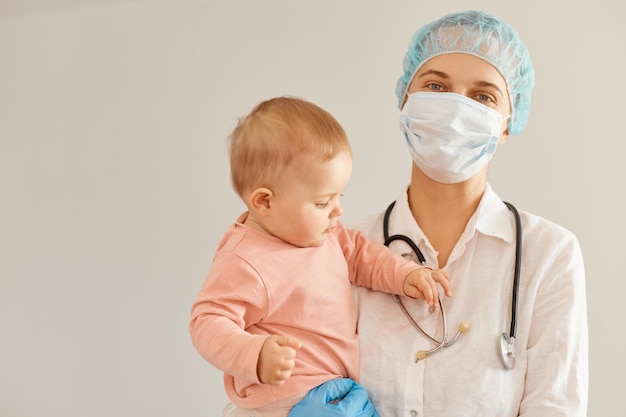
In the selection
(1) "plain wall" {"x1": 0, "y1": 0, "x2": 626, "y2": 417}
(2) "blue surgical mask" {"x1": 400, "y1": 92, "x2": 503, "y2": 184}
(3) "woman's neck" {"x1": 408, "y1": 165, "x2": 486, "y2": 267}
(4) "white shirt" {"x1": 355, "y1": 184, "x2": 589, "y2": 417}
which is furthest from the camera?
(1) "plain wall" {"x1": 0, "y1": 0, "x2": 626, "y2": 417}

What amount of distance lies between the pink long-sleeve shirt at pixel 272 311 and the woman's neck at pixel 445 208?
0.17m

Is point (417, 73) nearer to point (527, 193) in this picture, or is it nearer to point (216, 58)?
point (527, 193)

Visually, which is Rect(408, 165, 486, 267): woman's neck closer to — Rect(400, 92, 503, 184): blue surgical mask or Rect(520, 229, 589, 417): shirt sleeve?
Rect(400, 92, 503, 184): blue surgical mask

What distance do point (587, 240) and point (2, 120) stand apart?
2.33 m

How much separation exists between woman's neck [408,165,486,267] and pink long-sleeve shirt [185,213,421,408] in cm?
17

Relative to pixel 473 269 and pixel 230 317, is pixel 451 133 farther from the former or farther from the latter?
pixel 230 317

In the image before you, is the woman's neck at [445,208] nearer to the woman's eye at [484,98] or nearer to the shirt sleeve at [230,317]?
the woman's eye at [484,98]

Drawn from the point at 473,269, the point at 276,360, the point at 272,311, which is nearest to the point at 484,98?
the point at 473,269

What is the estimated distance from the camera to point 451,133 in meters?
1.72

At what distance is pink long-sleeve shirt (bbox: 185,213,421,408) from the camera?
1.43 metres

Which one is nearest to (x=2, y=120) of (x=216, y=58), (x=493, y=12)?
(x=216, y=58)

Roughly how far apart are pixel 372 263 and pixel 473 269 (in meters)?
0.23

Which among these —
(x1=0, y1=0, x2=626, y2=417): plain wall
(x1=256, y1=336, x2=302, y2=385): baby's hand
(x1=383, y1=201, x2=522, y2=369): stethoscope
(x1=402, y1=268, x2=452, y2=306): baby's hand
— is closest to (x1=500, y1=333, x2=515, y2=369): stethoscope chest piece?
(x1=383, y1=201, x2=522, y2=369): stethoscope

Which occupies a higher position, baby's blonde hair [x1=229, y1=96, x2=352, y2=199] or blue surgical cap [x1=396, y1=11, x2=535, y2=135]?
blue surgical cap [x1=396, y1=11, x2=535, y2=135]
